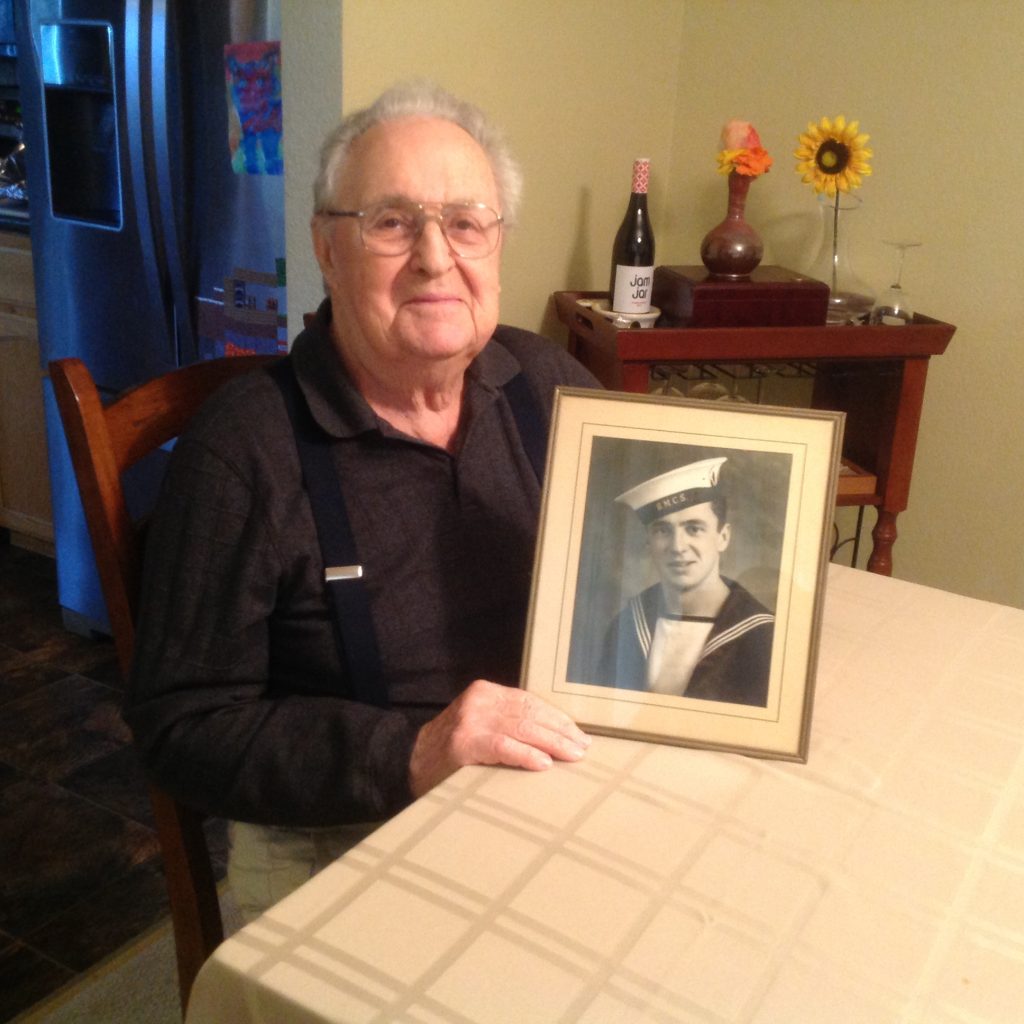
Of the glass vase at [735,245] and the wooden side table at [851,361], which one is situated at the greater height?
the glass vase at [735,245]

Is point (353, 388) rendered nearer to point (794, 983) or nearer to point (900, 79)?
point (794, 983)

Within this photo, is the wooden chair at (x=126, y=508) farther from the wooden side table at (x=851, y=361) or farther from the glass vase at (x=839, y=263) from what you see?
the glass vase at (x=839, y=263)

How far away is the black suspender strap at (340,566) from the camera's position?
3.15 feet

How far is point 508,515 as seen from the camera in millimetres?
1077

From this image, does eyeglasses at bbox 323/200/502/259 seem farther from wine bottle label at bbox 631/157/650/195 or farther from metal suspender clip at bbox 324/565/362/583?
wine bottle label at bbox 631/157/650/195

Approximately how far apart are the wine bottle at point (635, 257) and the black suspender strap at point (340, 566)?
0.97 metres

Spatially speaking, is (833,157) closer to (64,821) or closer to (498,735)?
(498,735)

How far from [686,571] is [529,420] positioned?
1.32 ft

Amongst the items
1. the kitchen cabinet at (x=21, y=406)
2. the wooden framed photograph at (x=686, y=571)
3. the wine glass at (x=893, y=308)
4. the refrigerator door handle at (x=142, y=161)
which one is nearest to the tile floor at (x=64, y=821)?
the kitchen cabinet at (x=21, y=406)

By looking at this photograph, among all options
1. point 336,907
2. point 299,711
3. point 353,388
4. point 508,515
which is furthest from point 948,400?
point 336,907

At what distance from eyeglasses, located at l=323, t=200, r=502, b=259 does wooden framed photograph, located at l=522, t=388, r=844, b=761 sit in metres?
0.29

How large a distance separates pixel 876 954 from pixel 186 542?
25.9 inches

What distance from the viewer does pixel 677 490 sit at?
2.72 ft

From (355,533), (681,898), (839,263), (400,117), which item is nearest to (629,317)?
(839,263)
